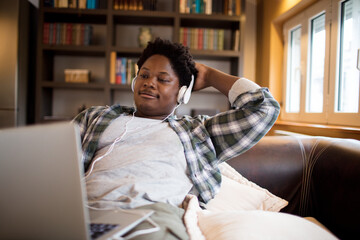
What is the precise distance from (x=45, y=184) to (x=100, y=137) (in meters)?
0.66

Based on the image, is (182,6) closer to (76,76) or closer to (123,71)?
(123,71)

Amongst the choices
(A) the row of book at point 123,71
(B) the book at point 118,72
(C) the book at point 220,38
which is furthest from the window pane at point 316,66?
(B) the book at point 118,72

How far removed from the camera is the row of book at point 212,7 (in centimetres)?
283

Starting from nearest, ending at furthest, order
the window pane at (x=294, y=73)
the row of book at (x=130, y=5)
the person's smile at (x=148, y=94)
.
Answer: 1. the person's smile at (x=148, y=94)
2. the window pane at (x=294, y=73)
3. the row of book at (x=130, y=5)

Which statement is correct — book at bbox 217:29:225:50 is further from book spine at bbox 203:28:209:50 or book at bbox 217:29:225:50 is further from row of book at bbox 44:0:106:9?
row of book at bbox 44:0:106:9

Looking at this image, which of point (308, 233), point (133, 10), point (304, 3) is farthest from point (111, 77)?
point (308, 233)

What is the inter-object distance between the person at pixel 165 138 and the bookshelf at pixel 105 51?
162 cm

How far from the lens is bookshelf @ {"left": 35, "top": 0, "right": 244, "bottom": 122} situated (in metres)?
2.80

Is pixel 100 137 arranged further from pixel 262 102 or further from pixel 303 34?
pixel 303 34

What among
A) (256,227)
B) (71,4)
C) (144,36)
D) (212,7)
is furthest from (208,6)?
(256,227)

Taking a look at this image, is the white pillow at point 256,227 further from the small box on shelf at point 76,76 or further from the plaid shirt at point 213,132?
the small box on shelf at point 76,76

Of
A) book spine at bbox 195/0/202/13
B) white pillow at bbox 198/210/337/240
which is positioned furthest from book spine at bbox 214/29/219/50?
white pillow at bbox 198/210/337/240

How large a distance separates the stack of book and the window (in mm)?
688

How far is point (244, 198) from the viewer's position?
127 centimetres
